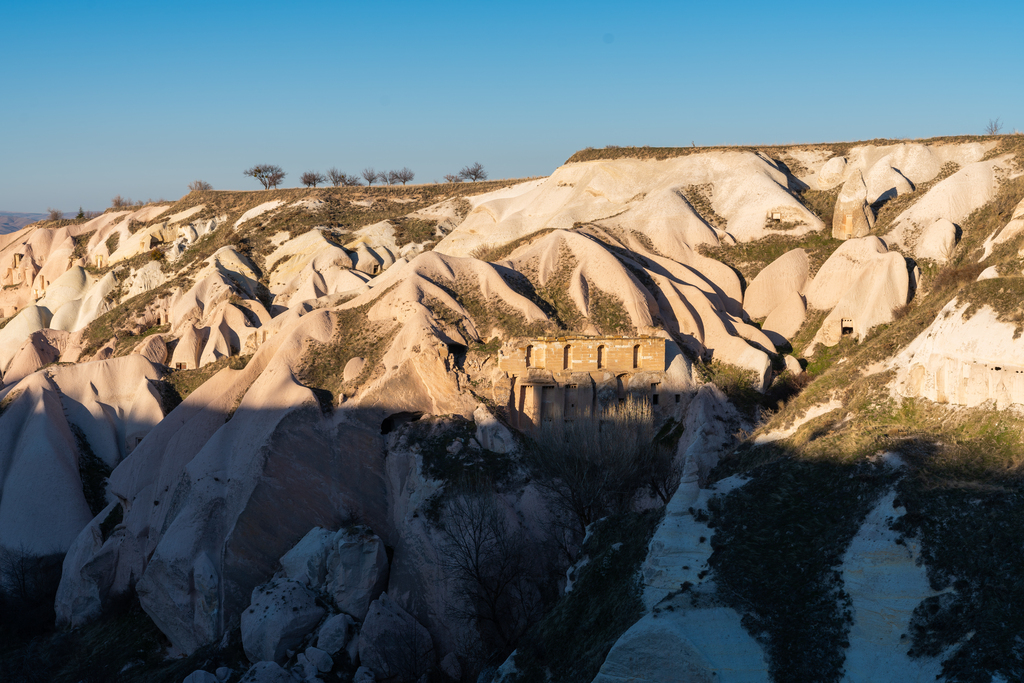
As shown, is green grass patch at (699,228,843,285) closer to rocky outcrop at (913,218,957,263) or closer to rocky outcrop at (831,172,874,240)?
rocky outcrop at (831,172,874,240)

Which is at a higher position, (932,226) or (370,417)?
(932,226)

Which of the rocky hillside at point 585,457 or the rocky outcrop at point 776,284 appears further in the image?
the rocky outcrop at point 776,284

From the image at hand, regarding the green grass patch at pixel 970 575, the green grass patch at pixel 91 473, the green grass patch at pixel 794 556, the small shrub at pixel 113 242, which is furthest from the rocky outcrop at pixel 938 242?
the small shrub at pixel 113 242

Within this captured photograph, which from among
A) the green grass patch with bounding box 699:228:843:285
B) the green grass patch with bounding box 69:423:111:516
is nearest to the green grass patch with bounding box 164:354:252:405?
the green grass patch with bounding box 69:423:111:516

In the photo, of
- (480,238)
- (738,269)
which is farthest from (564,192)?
(738,269)

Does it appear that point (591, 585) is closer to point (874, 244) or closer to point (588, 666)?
point (588, 666)

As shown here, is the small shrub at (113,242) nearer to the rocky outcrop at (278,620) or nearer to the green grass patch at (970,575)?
the rocky outcrop at (278,620)

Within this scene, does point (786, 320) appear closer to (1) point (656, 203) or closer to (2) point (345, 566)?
(1) point (656, 203)
